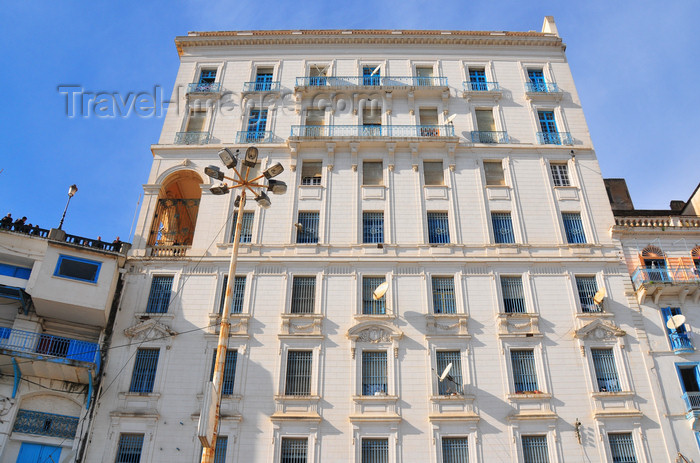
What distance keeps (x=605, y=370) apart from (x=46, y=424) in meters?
25.4

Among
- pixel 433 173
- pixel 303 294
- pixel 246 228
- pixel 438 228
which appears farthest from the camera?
pixel 433 173

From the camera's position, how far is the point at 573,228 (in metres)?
30.0

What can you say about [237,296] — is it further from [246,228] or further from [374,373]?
[374,373]

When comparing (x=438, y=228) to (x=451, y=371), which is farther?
(x=438, y=228)

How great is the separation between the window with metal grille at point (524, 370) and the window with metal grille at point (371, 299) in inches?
255

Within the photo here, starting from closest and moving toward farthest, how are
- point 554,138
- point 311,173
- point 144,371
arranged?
point 144,371, point 311,173, point 554,138

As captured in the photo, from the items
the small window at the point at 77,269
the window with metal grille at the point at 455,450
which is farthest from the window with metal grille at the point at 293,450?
the small window at the point at 77,269

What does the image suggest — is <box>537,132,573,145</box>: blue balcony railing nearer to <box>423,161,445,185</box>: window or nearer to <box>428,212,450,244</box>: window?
<box>423,161,445,185</box>: window

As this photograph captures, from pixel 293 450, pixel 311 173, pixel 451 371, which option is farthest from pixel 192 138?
pixel 451 371

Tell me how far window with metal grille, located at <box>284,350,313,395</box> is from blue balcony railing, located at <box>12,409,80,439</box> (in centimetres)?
958

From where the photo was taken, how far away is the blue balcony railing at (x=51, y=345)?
2493 centimetres

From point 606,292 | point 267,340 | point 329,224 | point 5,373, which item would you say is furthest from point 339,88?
point 5,373

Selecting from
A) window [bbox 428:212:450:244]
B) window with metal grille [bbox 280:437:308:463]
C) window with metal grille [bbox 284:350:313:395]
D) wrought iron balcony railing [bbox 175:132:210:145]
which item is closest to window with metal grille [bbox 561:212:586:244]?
window [bbox 428:212:450:244]

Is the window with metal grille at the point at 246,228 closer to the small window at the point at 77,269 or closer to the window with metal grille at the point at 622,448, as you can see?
the small window at the point at 77,269
